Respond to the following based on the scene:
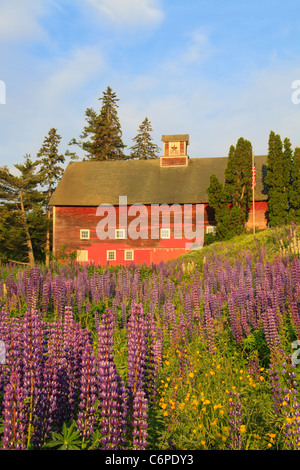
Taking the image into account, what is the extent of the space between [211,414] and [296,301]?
117 inches

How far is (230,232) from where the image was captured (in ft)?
93.2

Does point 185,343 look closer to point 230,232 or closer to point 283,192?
point 230,232

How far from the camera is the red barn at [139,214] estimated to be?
3291 cm

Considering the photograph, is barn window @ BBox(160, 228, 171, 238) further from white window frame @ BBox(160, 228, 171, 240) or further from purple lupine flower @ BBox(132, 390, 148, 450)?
purple lupine flower @ BBox(132, 390, 148, 450)

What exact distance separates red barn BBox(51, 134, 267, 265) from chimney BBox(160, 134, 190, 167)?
1.38 ft

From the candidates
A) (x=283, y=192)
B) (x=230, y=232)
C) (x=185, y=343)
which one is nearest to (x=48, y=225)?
(x=230, y=232)

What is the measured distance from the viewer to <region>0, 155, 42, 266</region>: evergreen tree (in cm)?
3622

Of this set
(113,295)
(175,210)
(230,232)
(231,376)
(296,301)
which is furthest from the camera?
(175,210)

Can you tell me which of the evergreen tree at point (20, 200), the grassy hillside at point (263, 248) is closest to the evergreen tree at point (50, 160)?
the evergreen tree at point (20, 200)

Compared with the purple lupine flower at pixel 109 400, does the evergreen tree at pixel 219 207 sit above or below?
above

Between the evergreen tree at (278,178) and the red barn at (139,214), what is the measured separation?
68.4 inches

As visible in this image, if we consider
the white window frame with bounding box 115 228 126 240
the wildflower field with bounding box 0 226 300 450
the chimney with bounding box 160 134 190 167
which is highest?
the chimney with bounding box 160 134 190 167

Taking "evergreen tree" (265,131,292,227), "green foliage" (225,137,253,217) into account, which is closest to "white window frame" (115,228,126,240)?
"green foliage" (225,137,253,217)

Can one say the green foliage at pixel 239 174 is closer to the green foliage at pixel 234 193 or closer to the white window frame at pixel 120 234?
the green foliage at pixel 234 193
